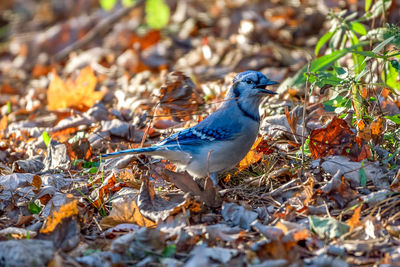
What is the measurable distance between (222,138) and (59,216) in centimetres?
125

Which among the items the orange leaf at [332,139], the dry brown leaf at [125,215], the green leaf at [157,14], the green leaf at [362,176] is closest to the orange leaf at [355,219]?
the green leaf at [362,176]

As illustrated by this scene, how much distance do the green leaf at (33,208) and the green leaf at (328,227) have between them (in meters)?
1.89

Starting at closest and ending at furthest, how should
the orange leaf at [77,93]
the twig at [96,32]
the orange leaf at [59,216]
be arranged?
1. the orange leaf at [59,216]
2. the orange leaf at [77,93]
3. the twig at [96,32]

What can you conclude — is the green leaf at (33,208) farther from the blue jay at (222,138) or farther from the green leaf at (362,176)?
the green leaf at (362,176)

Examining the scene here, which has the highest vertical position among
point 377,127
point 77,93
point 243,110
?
point 243,110

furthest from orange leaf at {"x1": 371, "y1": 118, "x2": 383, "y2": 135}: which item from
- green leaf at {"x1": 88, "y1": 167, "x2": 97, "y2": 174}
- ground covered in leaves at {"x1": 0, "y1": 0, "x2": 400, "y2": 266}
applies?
green leaf at {"x1": 88, "y1": 167, "x2": 97, "y2": 174}

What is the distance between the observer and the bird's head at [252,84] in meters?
3.66

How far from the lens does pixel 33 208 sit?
11.6 ft

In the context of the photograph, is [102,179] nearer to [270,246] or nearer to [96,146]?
[96,146]

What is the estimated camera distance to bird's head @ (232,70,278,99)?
3.66 meters

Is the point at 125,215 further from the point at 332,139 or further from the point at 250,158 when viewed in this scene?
the point at 332,139

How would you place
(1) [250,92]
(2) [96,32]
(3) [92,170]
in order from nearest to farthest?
(1) [250,92] → (3) [92,170] → (2) [96,32]

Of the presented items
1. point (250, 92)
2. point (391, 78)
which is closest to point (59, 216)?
point (250, 92)

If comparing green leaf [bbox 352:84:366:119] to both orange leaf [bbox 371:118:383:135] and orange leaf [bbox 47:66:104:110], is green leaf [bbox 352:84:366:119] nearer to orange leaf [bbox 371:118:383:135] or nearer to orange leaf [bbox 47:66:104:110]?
orange leaf [bbox 371:118:383:135]
